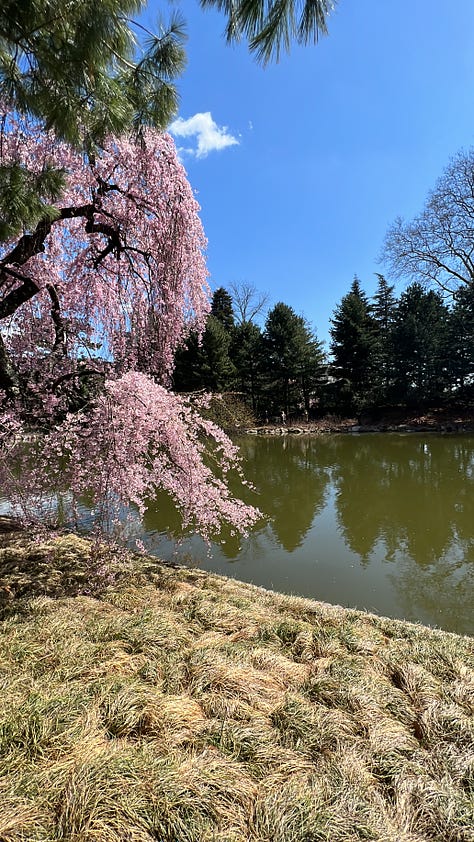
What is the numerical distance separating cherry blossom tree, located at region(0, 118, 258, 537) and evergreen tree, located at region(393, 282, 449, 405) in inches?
745

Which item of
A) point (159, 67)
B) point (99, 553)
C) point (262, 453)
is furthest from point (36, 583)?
point (262, 453)

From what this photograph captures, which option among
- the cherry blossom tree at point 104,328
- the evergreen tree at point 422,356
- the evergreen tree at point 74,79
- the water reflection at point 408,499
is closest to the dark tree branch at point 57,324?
the cherry blossom tree at point 104,328

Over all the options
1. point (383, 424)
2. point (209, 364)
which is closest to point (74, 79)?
point (209, 364)

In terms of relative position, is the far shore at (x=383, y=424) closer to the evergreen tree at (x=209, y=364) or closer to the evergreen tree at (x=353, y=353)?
the evergreen tree at (x=353, y=353)

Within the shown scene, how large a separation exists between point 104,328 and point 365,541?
458cm

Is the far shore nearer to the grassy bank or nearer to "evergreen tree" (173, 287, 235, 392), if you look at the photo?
"evergreen tree" (173, 287, 235, 392)

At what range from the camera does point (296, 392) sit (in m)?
23.5

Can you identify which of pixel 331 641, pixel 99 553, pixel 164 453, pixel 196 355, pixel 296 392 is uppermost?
pixel 196 355

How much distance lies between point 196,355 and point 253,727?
19.7 m

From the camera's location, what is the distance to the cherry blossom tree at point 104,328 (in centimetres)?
308

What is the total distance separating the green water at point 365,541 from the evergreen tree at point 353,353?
1075 cm

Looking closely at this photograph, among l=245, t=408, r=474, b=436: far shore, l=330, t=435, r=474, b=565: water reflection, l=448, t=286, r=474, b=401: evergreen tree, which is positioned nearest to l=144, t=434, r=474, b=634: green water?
l=330, t=435, r=474, b=565: water reflection

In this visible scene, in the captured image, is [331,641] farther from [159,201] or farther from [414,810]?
[159,201]

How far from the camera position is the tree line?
67.1 feet
